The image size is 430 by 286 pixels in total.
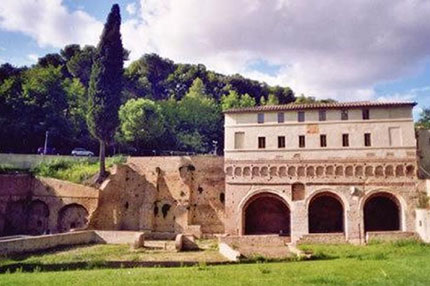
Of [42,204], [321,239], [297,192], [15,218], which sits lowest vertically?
[321,239]

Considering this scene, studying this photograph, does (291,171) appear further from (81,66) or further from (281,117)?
(81,66)

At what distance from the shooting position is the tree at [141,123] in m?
44.3

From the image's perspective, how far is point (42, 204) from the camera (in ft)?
116

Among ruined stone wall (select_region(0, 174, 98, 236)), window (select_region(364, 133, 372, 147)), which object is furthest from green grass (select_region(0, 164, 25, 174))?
window (select_region(364, 133, 372, 147))

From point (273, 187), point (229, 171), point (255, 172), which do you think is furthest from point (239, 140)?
point (273, 187)

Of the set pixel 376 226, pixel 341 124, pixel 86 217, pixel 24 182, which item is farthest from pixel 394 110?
pixel 24 182

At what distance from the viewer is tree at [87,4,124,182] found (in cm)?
3556

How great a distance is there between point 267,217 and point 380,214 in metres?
9.66

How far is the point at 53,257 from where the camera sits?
23.0m

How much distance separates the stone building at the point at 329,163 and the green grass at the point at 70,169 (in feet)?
43.0

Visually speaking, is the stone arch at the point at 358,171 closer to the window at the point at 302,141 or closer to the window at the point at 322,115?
the window at the point at 302,141

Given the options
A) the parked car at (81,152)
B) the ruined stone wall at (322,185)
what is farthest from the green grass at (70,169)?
the ruined stone wall at (322,185)

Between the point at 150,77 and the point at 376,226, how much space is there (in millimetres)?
49396

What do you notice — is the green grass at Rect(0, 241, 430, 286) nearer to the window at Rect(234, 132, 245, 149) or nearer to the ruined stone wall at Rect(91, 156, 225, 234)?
the window at Rect(234, 132, 245, 149)
